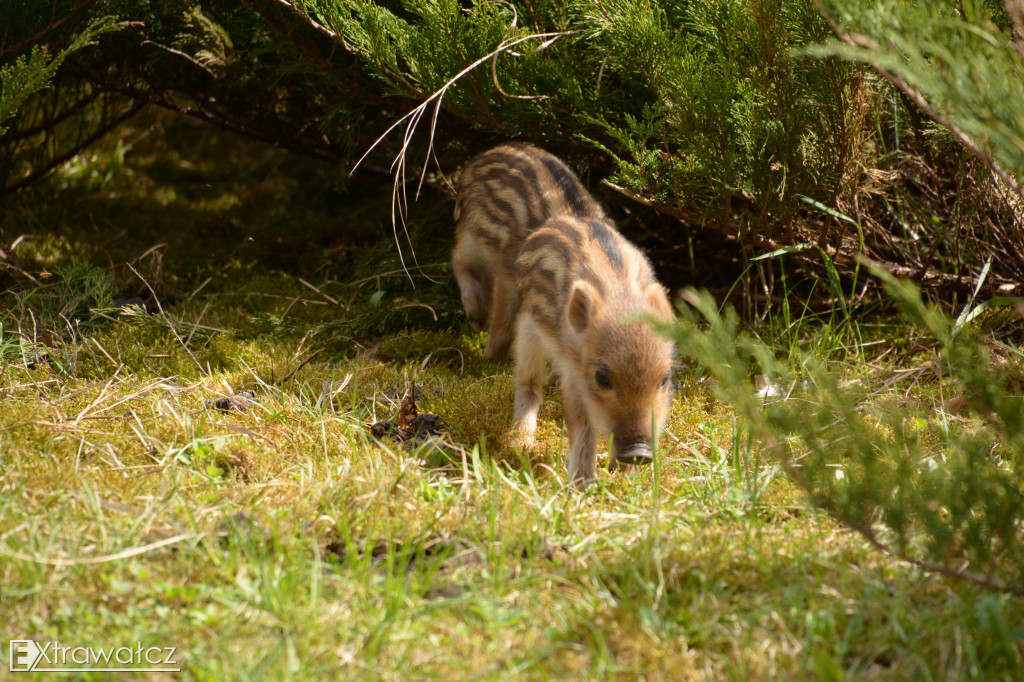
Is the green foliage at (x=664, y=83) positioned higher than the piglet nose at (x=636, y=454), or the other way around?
the green foliage at (x=664, y=83)

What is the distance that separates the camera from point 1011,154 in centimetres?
225

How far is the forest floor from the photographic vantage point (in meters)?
2.32

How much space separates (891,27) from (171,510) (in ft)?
8.64

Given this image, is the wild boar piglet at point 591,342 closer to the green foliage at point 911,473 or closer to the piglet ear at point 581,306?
the piglet ear at point 581,306

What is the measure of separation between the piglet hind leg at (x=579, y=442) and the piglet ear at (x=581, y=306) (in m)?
0.27

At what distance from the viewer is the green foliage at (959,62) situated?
2.17 m

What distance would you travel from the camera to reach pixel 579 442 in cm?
358

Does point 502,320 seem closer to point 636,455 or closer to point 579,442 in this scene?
point 579,442

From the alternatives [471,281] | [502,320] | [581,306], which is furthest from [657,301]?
[471,281]

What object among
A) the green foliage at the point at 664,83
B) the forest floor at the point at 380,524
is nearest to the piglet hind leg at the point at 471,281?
the forest floor at the point at 380,524

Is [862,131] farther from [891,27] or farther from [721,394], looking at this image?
[721,394]

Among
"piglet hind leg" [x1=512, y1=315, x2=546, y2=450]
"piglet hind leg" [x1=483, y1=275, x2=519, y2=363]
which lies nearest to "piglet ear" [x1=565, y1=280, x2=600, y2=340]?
"piglet hind leg" [x1=512, y1=315, x2=546, y2=450]

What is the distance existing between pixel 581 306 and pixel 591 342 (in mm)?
165

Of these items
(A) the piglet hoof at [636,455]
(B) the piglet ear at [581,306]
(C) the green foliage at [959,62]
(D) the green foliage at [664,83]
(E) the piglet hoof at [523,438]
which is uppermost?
(C) the green foliage at [959,62]
